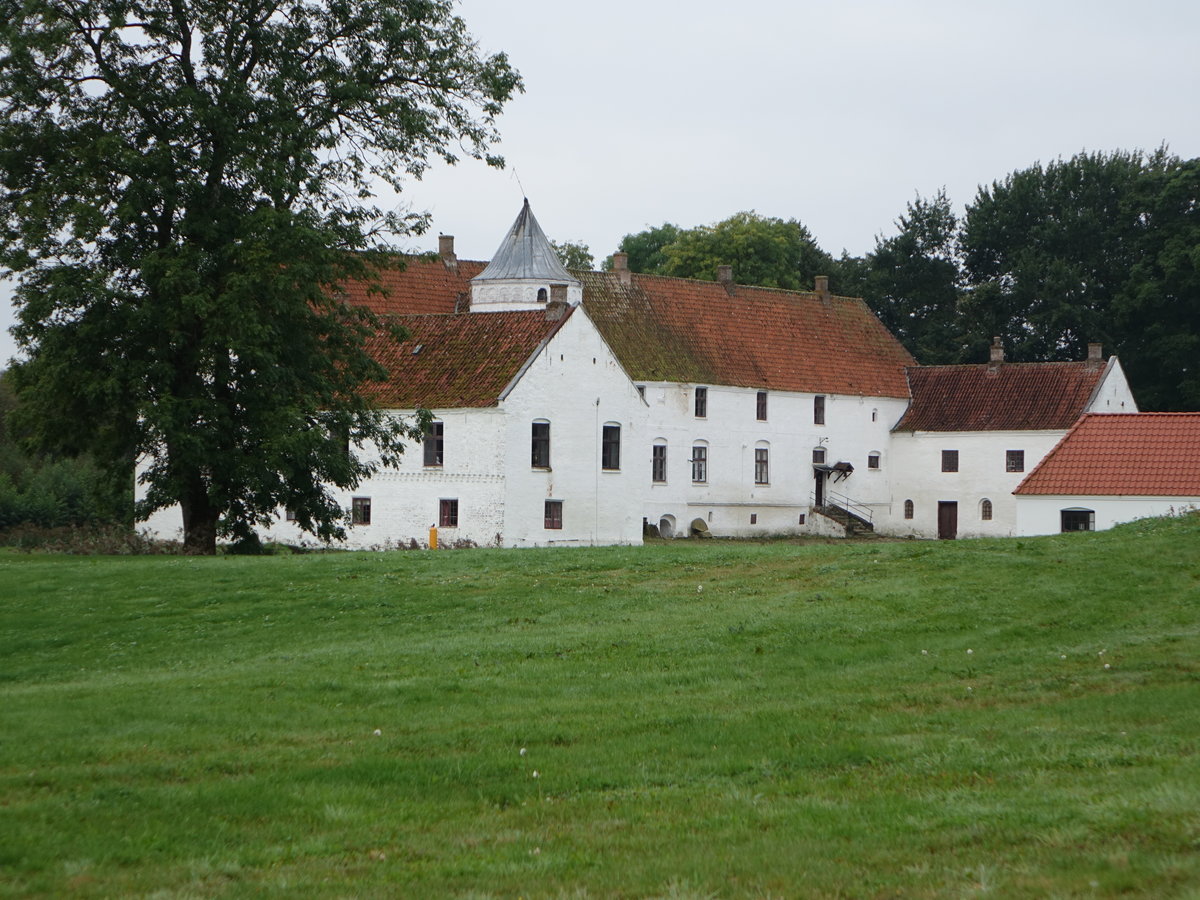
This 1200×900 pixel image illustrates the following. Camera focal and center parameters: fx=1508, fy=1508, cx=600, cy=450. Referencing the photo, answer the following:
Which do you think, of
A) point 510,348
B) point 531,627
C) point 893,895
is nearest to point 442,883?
point 893,895

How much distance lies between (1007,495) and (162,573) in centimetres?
4352

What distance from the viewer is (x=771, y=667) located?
1459 centimetres

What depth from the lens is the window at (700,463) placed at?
55688 millimetres

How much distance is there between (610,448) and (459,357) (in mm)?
5396

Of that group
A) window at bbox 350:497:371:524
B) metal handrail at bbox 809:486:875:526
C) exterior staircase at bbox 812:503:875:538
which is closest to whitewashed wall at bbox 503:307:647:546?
window at bbox 350:497:371:524

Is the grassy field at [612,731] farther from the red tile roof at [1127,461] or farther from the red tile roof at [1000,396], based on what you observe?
the red tile roof at [1000,396]

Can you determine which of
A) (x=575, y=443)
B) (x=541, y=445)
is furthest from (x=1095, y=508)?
(x=541, y=445)

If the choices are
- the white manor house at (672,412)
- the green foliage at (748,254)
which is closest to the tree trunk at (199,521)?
the white manor house at (672,412)

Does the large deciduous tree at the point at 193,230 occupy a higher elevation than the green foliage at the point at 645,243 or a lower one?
lower

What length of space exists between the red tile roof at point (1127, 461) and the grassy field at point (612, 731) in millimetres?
13986

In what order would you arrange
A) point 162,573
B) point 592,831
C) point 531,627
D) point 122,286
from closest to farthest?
point 592,831 < point 531,627 < point 162,573 < point 122,286

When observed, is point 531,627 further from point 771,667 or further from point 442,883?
point 442,883

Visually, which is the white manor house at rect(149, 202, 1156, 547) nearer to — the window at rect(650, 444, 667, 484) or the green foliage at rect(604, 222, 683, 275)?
the window at rect(650, 444, 667, 484)

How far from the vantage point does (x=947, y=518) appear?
60.7 meters
